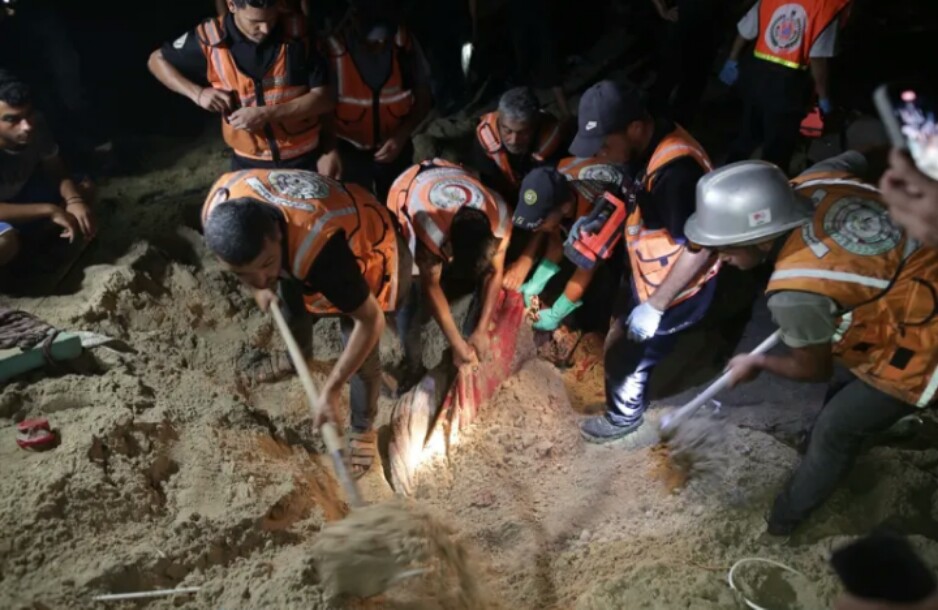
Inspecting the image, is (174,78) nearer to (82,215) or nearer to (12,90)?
(12,90)

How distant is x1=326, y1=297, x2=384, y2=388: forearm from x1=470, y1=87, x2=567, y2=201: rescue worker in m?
1.39

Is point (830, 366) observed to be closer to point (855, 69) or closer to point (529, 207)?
point (529, 207)

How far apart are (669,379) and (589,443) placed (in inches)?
30.9

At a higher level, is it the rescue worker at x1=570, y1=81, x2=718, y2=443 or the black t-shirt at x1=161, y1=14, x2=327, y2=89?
the black t-shirt at x1=161, y1=14, x2=327, y2=89

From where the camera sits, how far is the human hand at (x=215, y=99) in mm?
3125

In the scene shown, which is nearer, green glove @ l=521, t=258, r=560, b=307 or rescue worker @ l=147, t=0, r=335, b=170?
rescue worker @ l=147, t=0, r=335, b=170

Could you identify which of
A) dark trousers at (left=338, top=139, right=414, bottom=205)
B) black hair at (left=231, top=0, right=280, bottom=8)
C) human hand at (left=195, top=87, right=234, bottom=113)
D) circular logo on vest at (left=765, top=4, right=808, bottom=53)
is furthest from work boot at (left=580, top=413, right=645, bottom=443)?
black hair at (left=231, top=0, right=280, bottom=8)

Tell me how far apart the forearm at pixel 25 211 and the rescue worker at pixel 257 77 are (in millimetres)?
904

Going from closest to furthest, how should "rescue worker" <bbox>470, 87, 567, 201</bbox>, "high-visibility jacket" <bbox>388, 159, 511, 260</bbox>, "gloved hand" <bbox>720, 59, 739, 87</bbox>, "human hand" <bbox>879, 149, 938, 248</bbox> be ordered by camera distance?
"human hand" <bbox>879, 149, 938, 248</bbox>
"high-visibility jacket" <bbox>388, 159, 511, 260</bbox>
"rescue worker" <bbox>470, 87, 567, 201</bbox>
"gloved hand" <bbox>720, 59, 739, 87</bbox>

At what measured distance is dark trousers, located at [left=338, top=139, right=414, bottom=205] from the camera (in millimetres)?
3664

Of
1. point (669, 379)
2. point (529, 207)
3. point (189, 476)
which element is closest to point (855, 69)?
point (669, 379)

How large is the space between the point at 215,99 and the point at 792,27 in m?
3.04

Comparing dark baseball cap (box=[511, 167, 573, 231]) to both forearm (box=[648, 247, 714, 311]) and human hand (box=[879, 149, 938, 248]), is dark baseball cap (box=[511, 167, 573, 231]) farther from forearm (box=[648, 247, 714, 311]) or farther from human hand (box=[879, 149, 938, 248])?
human hand (box=[879, 149, 938, 248])

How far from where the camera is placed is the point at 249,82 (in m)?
3.14
